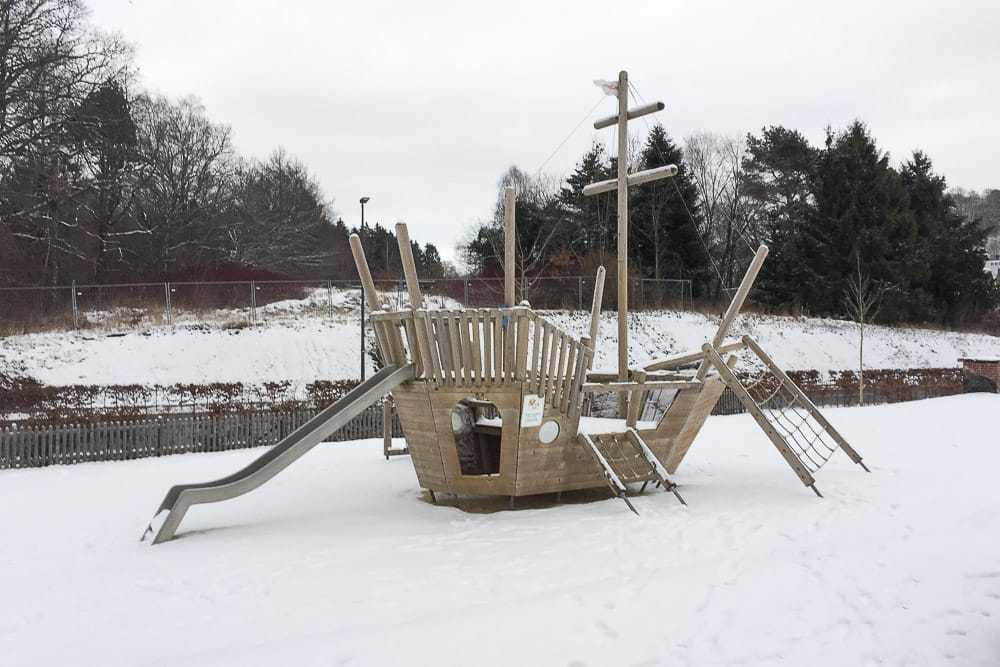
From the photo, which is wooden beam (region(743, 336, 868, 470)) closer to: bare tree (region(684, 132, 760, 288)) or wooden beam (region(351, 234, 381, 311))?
wooden beam (region(351, 234, 381, 311))

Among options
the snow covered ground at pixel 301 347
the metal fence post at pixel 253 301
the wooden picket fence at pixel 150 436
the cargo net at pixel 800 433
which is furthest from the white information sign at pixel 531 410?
the metal fence post at pixel 253 301

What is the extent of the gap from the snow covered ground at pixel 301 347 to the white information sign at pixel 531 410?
49.3 ft

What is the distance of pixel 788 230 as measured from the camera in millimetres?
39375

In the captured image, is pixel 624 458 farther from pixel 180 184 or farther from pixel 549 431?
pixel 180 184

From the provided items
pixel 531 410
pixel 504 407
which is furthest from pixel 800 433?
pixel 504 407

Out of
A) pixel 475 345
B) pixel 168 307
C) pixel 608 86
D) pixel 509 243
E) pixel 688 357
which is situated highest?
pixel 608 86

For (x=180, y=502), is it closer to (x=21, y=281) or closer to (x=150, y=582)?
(x=150, y=582)

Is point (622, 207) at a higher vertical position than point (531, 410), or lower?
higher

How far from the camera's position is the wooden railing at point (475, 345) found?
7.09m

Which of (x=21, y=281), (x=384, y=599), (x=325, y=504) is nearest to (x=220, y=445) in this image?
(x=325, y=504)

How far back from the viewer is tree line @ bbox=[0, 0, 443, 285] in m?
24.0

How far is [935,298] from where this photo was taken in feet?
128

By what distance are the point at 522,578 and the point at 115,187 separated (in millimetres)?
33294

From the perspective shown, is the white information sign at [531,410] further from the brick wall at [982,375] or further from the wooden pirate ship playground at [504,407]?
the brick wall at [982,375]
